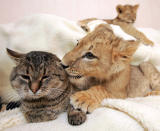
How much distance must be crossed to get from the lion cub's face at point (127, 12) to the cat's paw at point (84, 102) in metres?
1.54

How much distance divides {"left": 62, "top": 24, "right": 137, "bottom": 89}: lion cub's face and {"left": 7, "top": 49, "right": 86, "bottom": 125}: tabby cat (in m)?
0.07

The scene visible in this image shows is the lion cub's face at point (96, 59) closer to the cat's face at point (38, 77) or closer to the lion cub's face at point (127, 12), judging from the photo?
the cat's face at point (38, 77)

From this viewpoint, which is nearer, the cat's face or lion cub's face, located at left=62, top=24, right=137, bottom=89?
the cat's face

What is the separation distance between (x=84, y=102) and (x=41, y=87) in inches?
7.0

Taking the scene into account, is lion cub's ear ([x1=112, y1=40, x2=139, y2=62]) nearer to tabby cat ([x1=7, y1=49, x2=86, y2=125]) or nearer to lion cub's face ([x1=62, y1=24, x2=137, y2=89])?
lion cub's face ([x1=62, y1=24, x2=137, y2=89])


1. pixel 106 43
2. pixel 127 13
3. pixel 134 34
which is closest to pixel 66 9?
pixel 134 34

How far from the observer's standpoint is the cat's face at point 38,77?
693 millimetres

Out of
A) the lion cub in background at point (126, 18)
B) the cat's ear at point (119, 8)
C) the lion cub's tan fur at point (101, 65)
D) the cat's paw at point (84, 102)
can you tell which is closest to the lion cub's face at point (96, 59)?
the lion cub's tan fur at point (101, 65)

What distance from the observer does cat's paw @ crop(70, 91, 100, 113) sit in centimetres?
70

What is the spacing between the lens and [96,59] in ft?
2.72

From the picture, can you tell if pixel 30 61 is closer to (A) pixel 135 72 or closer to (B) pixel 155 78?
(A) pixel 135 72

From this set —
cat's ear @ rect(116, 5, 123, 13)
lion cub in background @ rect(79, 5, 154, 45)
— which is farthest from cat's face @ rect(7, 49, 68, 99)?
cat's ear @ rect(116, 5, 123, 13)

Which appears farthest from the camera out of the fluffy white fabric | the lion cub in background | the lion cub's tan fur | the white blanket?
the lion cub in background

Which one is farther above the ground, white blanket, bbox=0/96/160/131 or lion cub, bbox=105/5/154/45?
lion cub, bbox=105/5/154/45
